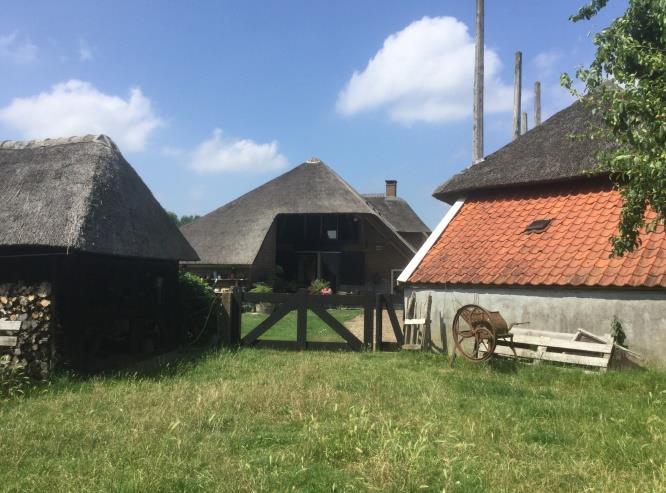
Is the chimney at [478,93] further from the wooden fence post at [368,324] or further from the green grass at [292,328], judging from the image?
the wooden fence post at [368,324]

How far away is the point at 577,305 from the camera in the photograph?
9047 millimetres

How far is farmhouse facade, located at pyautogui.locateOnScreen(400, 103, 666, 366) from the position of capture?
8.59 m

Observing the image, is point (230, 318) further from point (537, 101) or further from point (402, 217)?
point (402, 217)

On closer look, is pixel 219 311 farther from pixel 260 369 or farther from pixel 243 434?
pixel 243 434

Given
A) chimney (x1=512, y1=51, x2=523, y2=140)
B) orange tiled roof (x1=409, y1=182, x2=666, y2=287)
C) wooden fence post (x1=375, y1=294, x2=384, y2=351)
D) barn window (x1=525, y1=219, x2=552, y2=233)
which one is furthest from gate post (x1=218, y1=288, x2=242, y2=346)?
chimney (x1=512, y1=51, x2=523, y2=140)

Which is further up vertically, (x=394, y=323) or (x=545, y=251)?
(x=545, y=251)

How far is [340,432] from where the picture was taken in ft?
16.6

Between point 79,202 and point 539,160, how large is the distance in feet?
30.4

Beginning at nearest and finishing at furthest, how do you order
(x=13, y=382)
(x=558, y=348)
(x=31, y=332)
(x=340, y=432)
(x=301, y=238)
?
(x=340, y=432) < (x=13, y=382) < (x=31, y=332) < (x=558, y=348) < (x=301, y=238)

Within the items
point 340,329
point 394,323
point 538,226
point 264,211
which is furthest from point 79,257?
point 264,211

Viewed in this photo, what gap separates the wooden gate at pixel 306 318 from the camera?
1084 centimetres

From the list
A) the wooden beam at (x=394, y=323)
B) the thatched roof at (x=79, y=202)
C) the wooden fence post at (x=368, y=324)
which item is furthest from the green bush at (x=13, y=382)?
the wooden beam at (x=394, y=323)

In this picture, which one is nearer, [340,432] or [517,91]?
[340,432]

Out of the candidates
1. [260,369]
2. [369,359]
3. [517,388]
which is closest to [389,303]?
[369,359]
